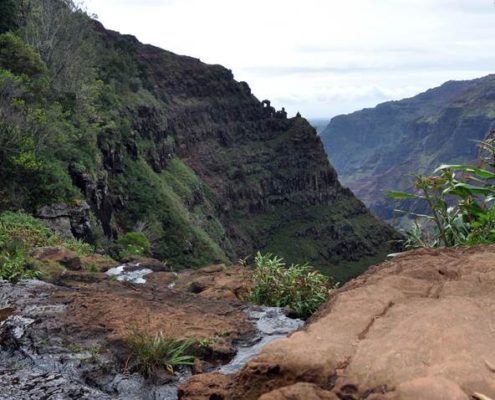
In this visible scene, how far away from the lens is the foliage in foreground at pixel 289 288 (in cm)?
1044

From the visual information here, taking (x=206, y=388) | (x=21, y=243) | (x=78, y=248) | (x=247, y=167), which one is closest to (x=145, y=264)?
(x=78, y=248)

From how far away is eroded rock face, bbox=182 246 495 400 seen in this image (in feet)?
14.1

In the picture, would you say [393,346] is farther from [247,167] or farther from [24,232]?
[247,167]

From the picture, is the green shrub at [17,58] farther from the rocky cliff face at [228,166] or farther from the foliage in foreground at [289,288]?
the rocky cliff face at [228,166]

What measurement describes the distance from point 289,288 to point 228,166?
91026mm

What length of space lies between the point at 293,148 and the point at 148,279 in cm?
10067

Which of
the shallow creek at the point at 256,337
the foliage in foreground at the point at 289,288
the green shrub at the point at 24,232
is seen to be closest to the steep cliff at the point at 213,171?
the green shrub at the point at 24,232

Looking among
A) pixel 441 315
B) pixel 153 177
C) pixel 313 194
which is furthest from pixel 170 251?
pixel 313 194

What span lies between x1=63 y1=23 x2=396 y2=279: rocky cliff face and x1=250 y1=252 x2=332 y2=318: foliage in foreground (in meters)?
46.5

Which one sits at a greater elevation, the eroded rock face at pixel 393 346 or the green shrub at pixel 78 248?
the eroded rock face at pixel 393 346

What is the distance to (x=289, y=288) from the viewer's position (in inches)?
432

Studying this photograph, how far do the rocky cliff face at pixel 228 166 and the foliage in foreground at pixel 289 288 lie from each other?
153ft

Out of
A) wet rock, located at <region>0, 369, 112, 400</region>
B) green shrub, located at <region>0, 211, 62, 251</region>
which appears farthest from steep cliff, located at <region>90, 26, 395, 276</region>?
wet rock, located at <region>0, 369, 112, 400</region>

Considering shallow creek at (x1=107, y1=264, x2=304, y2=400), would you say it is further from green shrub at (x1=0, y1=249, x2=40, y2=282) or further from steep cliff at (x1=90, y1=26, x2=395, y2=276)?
steep cliff at (x1=90, y1=26, x2=395, y2=276)
